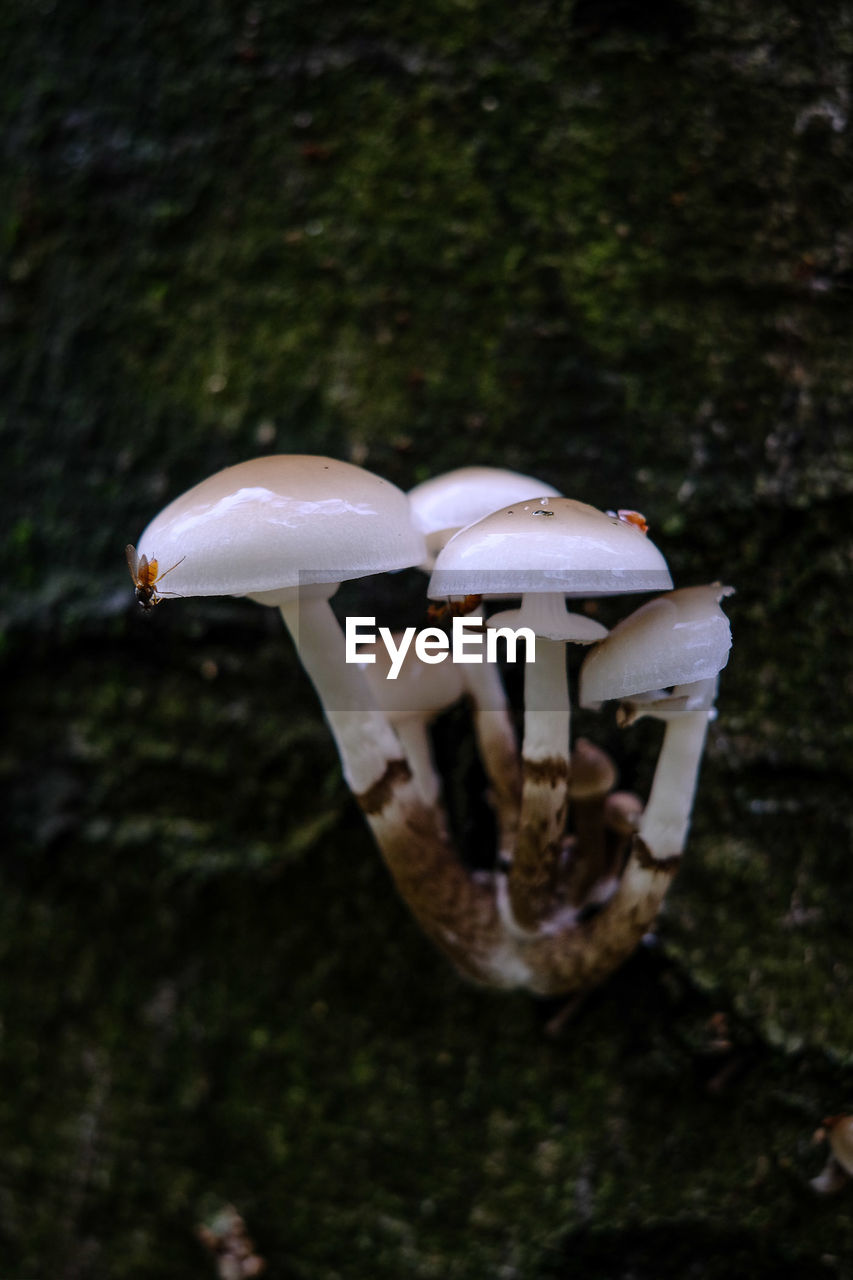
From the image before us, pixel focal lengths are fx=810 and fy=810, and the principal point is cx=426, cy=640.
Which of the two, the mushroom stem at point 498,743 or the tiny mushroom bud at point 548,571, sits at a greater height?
the tiny mushroom bud at point 548,571

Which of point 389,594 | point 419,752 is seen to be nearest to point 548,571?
point 419,752

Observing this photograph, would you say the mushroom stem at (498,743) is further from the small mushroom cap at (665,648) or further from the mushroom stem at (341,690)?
the small mushroom cap at (665,648)

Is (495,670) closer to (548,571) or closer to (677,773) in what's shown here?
(677,773)

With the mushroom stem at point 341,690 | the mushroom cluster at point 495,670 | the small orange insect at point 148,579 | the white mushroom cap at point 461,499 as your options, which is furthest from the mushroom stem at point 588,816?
the small orange insect at point 148,579

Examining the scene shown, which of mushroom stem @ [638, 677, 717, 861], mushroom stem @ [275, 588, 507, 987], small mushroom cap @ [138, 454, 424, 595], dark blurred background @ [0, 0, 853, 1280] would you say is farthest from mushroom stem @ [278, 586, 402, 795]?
mushroom stem @ [638, 677, 717, 861]

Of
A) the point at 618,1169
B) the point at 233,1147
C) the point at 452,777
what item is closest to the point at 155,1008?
the point at 233,1147

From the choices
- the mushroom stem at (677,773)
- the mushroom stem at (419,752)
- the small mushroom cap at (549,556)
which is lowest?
the mushroom stem at (419,752)

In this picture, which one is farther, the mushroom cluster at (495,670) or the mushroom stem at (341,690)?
the mushroom stem at (341,690)
